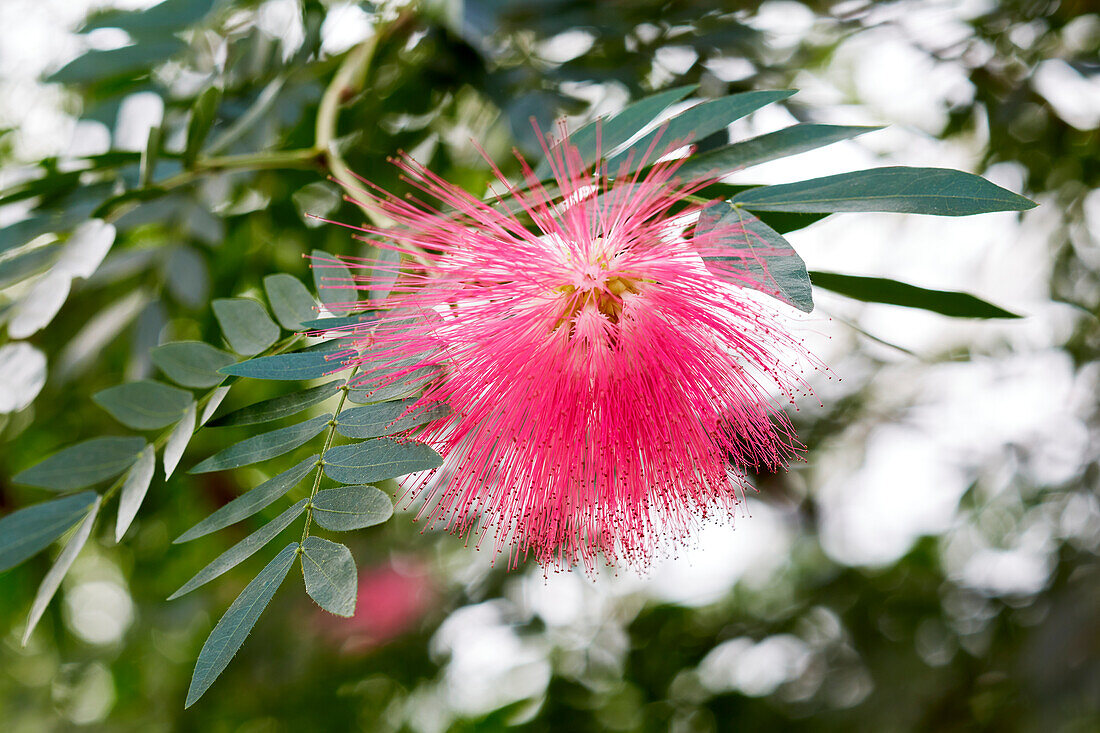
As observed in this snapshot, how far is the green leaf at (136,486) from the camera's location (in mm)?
1008

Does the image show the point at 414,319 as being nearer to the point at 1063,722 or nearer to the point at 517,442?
the point at 517,442

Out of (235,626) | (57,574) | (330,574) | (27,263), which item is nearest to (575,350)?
(330,574)

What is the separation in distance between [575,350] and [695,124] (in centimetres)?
31

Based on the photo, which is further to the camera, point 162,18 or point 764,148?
point 162,18

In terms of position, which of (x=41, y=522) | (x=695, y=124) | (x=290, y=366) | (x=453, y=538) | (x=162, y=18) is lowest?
(x=453, y=538)

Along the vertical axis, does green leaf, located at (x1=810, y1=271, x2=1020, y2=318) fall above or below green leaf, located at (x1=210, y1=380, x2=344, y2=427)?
below

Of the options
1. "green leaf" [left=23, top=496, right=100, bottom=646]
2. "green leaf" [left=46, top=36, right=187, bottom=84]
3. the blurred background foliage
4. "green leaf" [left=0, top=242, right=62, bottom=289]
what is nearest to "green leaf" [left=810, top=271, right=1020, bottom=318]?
the blurred background foliage

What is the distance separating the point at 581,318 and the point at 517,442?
17 centimetres

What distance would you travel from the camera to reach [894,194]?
0.87 metres

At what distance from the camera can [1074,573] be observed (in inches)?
78.4

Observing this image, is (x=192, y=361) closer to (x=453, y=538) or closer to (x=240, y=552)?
(x=240, y=552)

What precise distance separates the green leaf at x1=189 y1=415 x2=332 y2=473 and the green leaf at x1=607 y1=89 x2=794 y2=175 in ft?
→ 1.57

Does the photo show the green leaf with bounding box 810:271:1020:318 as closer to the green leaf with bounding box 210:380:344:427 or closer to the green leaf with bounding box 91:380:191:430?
the green leaf with bounding box 210:380:344:427

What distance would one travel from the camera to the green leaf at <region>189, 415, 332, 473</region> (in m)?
0.97
